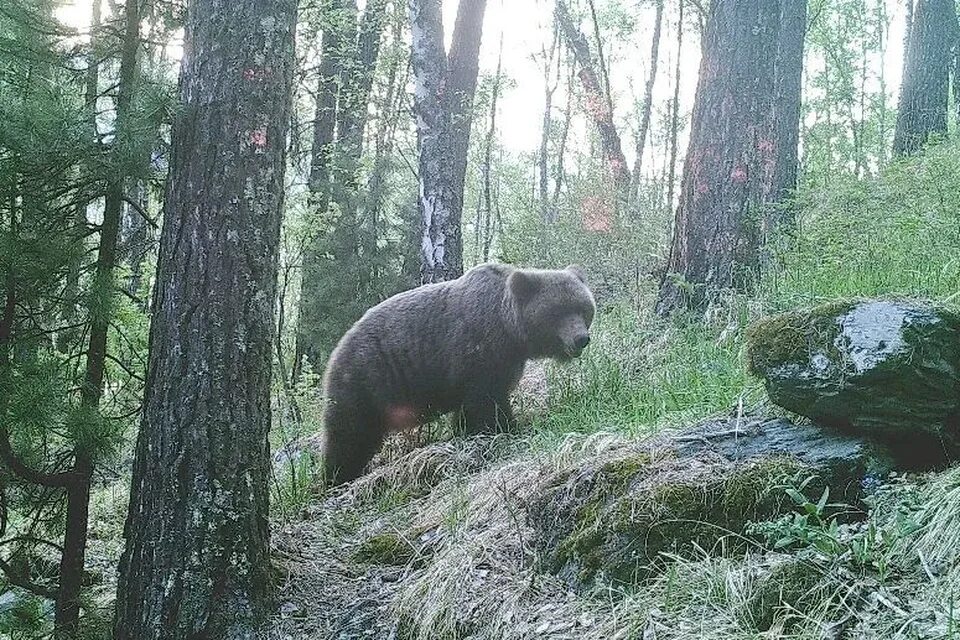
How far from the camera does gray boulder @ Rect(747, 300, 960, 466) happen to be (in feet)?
13.3

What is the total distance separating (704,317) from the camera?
27.0 ft

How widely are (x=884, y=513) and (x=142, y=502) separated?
372 cm

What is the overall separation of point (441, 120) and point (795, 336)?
7.90 metres

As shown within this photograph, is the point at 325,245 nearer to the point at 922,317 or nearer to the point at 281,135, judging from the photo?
the point at 281,135

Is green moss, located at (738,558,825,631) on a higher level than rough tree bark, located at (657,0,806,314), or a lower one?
lower

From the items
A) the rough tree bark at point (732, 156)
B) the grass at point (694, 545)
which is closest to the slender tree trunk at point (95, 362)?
the grass at point (694, 545)

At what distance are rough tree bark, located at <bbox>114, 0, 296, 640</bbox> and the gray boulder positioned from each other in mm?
2913

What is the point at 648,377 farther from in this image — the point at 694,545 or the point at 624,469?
the point at 694,545

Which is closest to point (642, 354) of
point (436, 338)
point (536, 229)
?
point (436, 338)

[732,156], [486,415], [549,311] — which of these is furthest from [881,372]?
[732,156]

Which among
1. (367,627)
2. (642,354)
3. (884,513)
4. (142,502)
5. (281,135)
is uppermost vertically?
(281,135)

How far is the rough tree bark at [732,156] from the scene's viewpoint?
8.74 metres

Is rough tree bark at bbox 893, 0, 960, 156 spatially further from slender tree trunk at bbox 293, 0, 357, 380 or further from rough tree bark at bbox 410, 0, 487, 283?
slender tree trunk at bbox 293, 0, 357, 380

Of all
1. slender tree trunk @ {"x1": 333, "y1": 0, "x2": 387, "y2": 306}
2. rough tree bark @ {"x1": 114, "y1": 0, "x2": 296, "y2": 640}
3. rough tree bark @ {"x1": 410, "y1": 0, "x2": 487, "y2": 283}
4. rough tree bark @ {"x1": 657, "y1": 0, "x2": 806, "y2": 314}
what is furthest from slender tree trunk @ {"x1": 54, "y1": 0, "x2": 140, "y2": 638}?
slender tree trunk @ {"x1": 333, "y1": 0, "x2": 387, "y2": 306}
